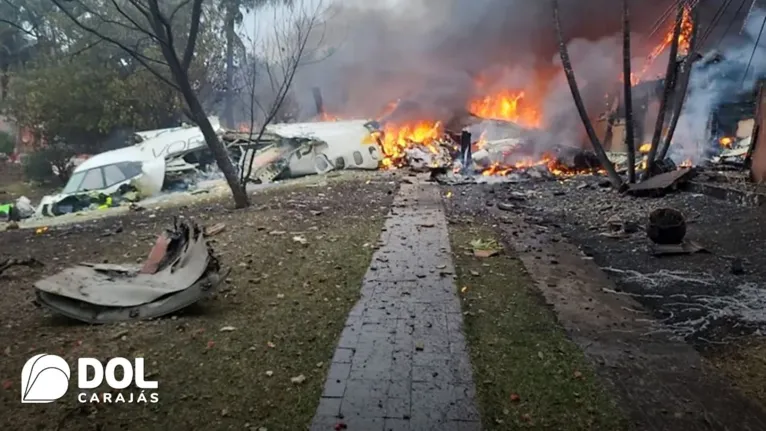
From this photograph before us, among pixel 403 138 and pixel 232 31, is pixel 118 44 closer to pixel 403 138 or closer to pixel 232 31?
pixel 232 31

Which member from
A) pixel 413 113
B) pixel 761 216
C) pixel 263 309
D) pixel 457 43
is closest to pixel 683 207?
pixel 761 216

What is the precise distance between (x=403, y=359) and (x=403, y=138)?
17.7 meters

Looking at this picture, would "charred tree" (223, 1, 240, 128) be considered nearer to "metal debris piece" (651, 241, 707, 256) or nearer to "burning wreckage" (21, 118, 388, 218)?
"burning wreckage" (21, 118, 388, 218)

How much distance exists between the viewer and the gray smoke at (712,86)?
17.2m

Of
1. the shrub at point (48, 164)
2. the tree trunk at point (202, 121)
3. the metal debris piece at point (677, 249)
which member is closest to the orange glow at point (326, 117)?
the shrub at point (48, 164)

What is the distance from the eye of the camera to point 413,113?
21.7 meters

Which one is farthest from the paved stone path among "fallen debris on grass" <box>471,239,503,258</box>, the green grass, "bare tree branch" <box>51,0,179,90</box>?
"bare tree branch" <box>51,0,179,90</box>

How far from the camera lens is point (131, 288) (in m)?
4.01

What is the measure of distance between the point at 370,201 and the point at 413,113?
472 inches

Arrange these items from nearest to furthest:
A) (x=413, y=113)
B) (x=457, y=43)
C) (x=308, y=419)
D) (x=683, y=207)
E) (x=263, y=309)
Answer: (x=308, y=419)
(x=263, y=309)
(x=683, y=207)
(x=413, y=113)
(x=457, y=43)

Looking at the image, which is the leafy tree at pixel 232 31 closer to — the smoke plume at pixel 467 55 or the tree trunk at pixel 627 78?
the smoke plume at pixel 467 55

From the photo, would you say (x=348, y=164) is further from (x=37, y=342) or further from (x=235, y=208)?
(x=37, y=342)

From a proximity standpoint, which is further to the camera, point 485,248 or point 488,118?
point 488,118

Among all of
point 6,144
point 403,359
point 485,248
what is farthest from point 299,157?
point 6,144
